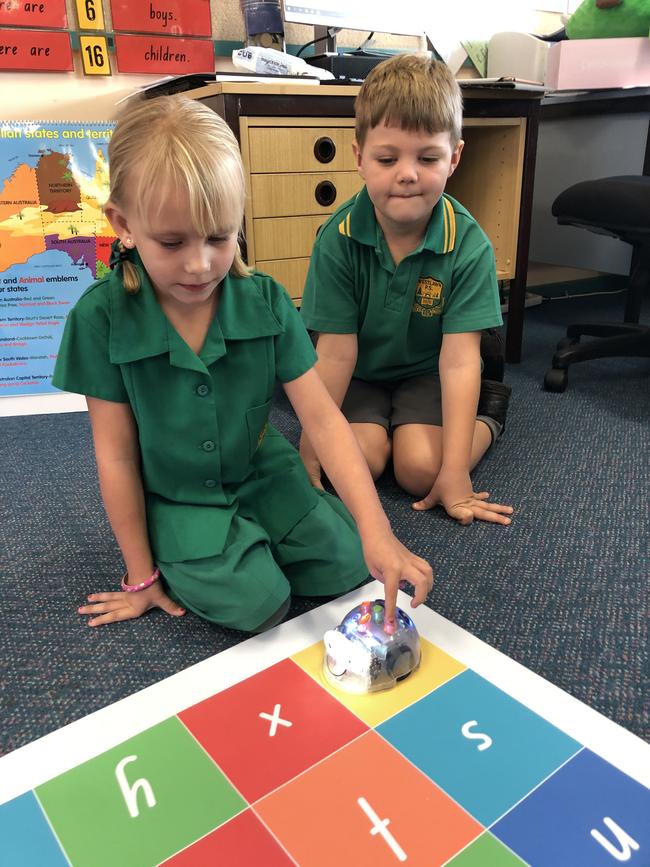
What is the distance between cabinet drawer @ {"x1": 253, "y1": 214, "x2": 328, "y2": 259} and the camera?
4.38ft

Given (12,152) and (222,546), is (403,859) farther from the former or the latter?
(12,152)

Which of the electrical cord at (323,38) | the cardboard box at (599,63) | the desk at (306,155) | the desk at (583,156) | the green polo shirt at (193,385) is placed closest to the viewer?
the green polo shirt at (193,385)

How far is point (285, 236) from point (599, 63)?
107cm

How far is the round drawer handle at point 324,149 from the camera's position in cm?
134

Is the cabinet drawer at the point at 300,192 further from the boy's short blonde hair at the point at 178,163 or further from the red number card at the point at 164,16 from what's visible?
the boy's short blonde hair at the point at 178,163

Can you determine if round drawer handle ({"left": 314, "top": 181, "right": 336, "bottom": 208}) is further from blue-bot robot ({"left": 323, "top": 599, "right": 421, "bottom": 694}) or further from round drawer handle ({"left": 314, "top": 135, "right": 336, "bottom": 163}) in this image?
blue-bot robot ({"left": 323, "top": 599, "right": 421, "bottom": 694})

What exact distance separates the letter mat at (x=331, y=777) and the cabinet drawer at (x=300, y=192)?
0.93 meters

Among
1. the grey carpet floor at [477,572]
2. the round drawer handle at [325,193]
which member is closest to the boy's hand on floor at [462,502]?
the grey carpet floor at [477,572]

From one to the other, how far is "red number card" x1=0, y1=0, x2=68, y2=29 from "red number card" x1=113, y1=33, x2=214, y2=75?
0.11 meters

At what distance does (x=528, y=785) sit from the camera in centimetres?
54

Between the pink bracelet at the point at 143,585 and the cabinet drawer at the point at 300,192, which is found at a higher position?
the cabinet drawer at the point at 300,192

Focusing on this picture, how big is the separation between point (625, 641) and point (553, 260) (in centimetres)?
198

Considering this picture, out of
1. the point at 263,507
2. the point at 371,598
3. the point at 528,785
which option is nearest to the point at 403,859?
the point at 528,785

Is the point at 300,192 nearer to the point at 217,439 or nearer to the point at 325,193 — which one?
the point at 325,193
